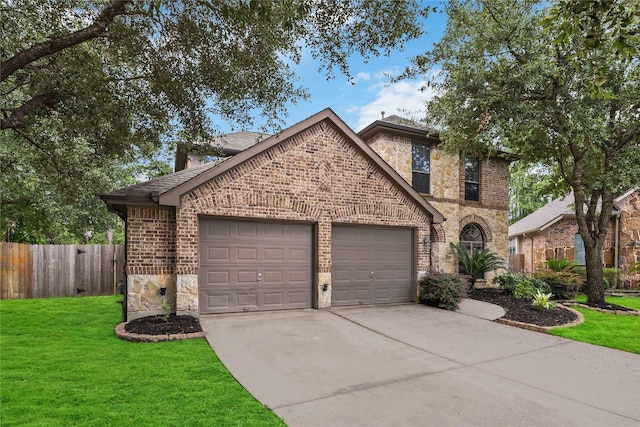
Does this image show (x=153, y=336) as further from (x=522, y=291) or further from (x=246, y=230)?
(x=522, y=291)

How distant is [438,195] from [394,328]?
7466mm

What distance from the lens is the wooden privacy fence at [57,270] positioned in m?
12.2

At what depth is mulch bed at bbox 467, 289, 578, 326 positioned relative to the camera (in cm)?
875

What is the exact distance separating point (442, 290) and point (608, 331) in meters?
3.72

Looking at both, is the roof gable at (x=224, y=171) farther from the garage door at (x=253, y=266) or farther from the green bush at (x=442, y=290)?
the green bush at (x=442, y=290)

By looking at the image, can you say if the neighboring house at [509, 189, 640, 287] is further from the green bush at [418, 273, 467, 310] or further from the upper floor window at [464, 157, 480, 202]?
the green bush at [418, 273, 467, 310]

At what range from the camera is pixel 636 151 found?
1101 centimetres

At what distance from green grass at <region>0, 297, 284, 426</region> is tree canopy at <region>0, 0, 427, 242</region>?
4383 mm

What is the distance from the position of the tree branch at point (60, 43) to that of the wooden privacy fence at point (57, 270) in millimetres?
8792

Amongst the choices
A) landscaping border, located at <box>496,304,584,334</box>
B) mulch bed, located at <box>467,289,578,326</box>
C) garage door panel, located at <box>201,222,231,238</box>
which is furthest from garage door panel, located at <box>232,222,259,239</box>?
mulch bed, located at <box>467,289,578,326</box>

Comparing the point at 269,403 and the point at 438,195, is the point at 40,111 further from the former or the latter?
→ the point at 438,195

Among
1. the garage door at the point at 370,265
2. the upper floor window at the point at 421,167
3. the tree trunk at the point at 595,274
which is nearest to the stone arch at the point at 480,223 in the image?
the upper floor window at the point at 421,167

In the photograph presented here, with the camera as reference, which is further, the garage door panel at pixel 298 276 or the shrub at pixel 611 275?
the shrub at pixel 611 275

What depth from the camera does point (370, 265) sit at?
1045cm
